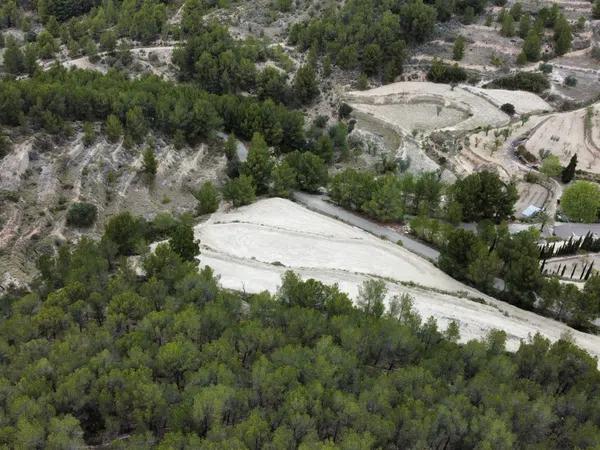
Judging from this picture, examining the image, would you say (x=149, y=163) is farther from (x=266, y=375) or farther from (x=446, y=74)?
(x=446, y=74)

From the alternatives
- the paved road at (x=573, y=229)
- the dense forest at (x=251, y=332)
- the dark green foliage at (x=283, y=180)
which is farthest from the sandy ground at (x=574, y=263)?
the dark green foliage at (x=283, y=180)

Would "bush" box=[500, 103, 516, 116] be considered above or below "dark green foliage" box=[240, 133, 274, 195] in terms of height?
above

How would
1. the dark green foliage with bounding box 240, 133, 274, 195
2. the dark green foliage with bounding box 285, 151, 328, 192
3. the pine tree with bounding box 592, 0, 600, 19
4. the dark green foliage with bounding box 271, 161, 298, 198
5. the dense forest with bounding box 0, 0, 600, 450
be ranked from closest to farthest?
1. the dense forest with bounding box 0, 0, 600, 450
2. the dark green foliage with bounding box 271, 161, 298, 198
3. the dark green foliage with bounding box 240, 133, 274, 195
4. the dark green foliage with bounding box 285, 151, 328, 192
5. the pine tree with bounding box 592, 0, 600, 19

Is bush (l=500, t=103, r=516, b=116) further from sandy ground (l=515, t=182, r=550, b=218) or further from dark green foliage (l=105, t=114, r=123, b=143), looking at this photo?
dark green foliage (l=105, t=114, r=123, b=143)

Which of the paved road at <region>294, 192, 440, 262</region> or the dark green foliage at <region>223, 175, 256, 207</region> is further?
the dark green foliage at <region>223, 175, 256, 207</region>

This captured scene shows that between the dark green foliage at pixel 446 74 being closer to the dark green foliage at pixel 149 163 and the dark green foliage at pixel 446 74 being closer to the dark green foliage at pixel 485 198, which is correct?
the dark green foliage at pixel 485 198

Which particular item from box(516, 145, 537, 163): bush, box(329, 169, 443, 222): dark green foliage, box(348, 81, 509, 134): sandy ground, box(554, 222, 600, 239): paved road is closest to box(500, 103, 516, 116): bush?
box(348, 81, 509, 134): sandy ground

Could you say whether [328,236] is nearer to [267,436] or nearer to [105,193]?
[105,193]
